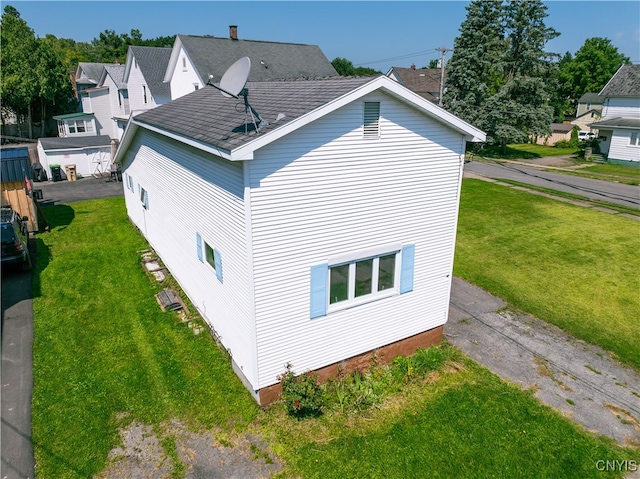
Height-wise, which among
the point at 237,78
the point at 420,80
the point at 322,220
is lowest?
the point at 322,220

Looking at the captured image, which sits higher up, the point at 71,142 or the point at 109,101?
the point at 109,101

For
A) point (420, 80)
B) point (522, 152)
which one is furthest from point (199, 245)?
point (420, 80)

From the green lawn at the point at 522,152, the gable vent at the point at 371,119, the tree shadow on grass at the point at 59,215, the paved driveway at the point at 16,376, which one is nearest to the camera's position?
the paved driveway at the point at 16,376

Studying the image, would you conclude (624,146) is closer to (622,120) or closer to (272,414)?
(622,120)

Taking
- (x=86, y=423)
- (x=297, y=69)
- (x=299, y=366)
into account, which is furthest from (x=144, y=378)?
(x=297, y=69)

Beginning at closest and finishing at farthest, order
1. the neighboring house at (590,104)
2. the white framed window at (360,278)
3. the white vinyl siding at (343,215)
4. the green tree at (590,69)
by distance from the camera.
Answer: the white vinyl siding at (343,215), the white framed window at (360,278), the neighboring house at (590,104), the green tree at (590,69)

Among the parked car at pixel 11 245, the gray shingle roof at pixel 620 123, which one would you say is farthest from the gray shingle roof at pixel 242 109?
the gray shingle roof at pixel 620 123

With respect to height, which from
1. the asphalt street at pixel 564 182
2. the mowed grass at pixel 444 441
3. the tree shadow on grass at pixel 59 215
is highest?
the asphalt street at pixel 564 182

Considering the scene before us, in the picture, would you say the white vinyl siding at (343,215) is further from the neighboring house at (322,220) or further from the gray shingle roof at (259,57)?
the gray shingle roof at (259,57)
